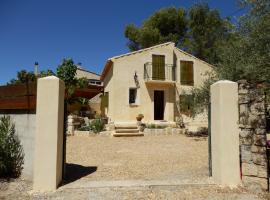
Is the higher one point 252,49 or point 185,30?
point 185,30

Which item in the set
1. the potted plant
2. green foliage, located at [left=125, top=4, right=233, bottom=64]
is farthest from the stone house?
green foliage, located at [left=125, top=4, right=233, bottom=64]

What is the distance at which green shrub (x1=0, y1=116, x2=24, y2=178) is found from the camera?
5.79 metres

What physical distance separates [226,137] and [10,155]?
16.0ft

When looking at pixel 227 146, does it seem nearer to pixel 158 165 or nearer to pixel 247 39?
pixel 158 165

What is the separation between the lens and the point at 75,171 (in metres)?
6.55

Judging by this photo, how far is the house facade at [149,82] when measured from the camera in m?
18.1

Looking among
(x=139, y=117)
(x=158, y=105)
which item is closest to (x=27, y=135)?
(x=139, y=117)

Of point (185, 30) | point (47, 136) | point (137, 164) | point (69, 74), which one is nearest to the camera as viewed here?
point (47, 136)

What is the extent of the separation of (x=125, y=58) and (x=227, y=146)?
13.8 m

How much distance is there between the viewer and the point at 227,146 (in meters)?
5.36

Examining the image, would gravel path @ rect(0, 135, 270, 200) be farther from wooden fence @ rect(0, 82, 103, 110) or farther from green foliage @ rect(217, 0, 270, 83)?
green foliage @ rect(217, 0, 270, 83)

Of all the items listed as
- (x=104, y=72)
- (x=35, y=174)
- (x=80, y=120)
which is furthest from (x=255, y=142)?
(x=104, y=72)

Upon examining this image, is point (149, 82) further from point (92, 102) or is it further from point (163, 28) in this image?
point (163, 28)

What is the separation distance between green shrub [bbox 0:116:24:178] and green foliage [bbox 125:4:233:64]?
910 inches
